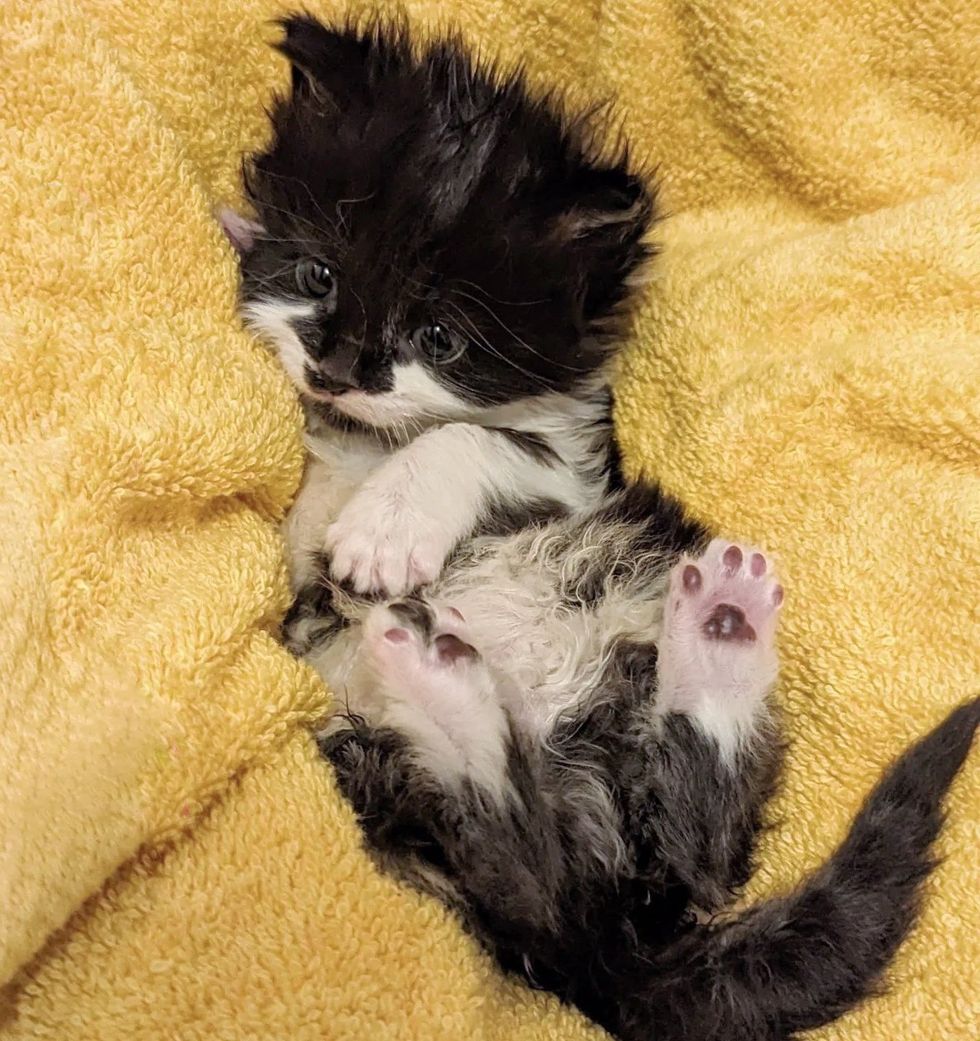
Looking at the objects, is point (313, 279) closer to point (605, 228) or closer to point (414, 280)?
point (414, 280)

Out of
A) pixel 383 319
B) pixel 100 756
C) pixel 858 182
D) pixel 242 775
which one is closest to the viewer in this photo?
pixel 100 756

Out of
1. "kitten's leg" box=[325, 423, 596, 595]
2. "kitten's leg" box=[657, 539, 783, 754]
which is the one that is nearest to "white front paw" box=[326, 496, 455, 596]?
→ "kitten's leg" box=[325, 423, 596, 595]

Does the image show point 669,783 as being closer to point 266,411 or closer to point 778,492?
point 778,492

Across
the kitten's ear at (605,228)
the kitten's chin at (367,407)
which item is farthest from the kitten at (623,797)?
the kitten's ear at (605,228)

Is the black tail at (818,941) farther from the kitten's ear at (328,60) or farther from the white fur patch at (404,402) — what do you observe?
the kitten's ear at (328,60)

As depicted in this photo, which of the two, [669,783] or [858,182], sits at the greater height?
[858,182]

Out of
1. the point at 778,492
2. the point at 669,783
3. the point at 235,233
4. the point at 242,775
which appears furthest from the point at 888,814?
the point at 235,233

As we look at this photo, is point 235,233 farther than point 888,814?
Yes
